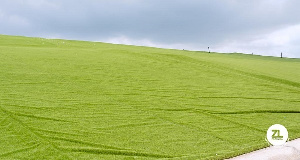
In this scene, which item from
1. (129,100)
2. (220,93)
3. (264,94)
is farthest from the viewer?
(264,94)

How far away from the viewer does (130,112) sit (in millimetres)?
8156

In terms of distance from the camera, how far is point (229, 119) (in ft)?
26.9

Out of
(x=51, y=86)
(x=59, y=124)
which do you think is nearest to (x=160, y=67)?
(x=51, y=86)

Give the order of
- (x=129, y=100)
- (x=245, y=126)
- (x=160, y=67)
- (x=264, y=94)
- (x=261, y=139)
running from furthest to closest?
(x=160, y=67) < (x=264, y=94) < (x=129, y=100) < (x=245, y=126) < (x=261, y=139)

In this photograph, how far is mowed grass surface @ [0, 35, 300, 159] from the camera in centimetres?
586

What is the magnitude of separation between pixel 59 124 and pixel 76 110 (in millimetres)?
1078

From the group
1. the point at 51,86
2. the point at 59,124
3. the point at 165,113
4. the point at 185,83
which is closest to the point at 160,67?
the point at 185,83

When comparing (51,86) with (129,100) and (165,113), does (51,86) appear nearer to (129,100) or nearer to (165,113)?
(129,100)

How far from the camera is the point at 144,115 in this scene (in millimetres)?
7977

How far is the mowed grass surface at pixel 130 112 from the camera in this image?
586cm

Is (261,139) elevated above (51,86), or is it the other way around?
(51,86)

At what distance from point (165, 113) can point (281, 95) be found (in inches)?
259

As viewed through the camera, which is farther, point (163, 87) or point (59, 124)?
point (163, 87)

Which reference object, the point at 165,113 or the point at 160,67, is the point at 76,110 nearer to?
the point at 165,113
